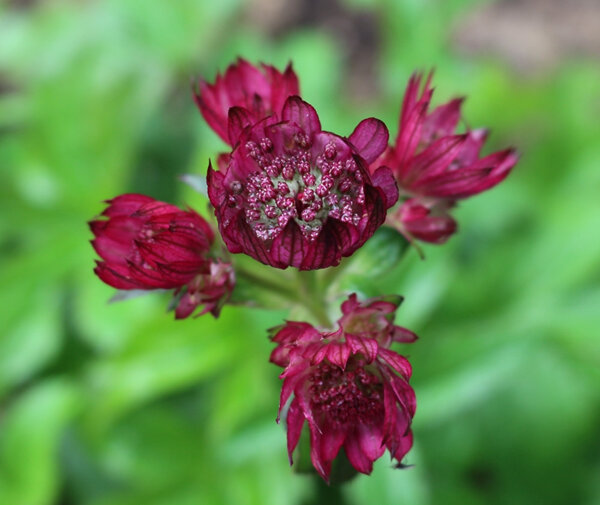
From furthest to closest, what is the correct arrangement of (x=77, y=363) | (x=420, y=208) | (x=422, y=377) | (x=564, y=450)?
(x=77, y=363) < (x=564, y=450) < (x=422, y=377) < (x=420, y=208)

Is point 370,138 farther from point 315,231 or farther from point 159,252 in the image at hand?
point 159,252

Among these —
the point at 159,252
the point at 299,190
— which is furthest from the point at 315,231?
the point at 159,252

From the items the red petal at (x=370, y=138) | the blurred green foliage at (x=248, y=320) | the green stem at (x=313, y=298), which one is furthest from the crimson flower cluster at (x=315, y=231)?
the blurred green foliage at (x=248, y=320)

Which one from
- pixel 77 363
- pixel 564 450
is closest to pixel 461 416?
pixel 564 450

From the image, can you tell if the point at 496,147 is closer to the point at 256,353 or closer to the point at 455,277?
the point at 455,277

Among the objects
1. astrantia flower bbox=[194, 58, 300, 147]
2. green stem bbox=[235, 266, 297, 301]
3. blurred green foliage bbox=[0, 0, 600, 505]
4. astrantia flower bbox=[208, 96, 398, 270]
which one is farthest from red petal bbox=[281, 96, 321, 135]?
blurred green foliage bbox=[0, 0, 600, 505]

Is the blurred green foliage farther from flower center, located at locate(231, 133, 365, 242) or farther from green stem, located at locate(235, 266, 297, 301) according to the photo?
flower center, located at locate(231, 133, 365, 242)
